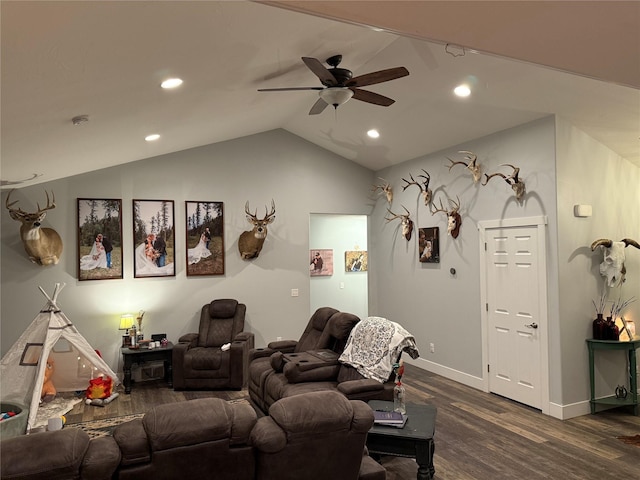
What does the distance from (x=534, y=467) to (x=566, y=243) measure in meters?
2.35

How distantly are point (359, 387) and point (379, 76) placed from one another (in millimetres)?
2603

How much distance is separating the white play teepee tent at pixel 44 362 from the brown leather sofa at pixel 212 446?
343 cm

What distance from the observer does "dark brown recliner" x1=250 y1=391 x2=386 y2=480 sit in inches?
82.2

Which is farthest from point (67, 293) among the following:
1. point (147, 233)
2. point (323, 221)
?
point (323, 221)

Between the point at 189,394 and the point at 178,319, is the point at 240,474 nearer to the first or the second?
the point at 189,394

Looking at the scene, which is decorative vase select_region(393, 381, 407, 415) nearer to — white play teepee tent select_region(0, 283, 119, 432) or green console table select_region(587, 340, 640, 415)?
green console table select_region(587, 340, 640, 415)

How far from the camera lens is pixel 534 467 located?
3.72 meters

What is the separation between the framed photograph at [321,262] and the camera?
9.20 meters

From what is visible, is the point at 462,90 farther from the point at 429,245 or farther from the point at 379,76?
the point at 429,245

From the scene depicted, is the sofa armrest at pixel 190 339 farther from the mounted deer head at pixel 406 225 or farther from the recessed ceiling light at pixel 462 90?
the recessed ceiling light at pixel 462 90

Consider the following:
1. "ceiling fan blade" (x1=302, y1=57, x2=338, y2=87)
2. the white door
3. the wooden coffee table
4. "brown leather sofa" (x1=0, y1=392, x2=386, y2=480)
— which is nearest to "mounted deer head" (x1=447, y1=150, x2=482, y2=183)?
the white door

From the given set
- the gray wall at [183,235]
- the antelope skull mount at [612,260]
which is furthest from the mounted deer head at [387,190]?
the antelope skull mount at [612,260]

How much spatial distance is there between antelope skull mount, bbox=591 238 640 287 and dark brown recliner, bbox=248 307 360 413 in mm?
2807

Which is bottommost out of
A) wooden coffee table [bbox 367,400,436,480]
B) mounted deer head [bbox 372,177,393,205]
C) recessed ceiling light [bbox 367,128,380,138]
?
wooden coffee table [bbox 367,400,436,480]
